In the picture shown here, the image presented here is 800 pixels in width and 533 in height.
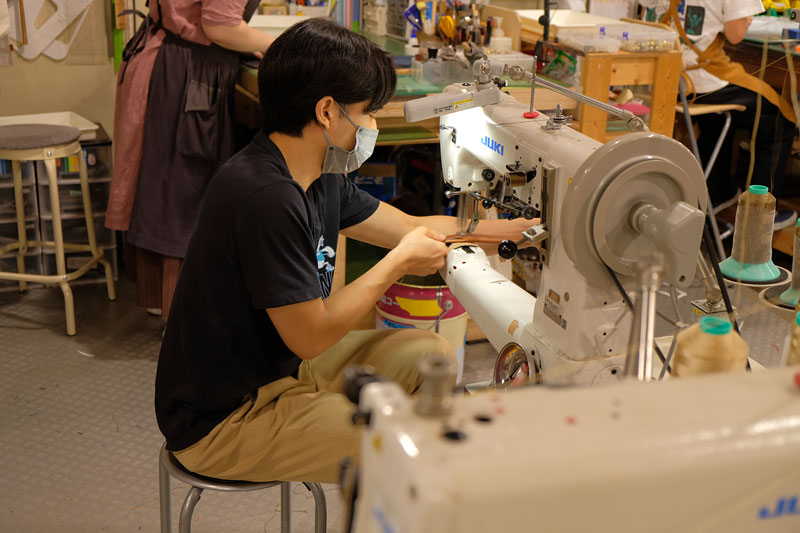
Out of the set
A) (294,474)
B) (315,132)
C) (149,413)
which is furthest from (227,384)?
(149,413)

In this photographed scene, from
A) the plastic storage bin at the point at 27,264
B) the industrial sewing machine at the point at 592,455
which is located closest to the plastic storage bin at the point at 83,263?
the plastic storage bin at the point at 27,264

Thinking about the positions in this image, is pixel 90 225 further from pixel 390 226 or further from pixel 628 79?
pixel 628 79

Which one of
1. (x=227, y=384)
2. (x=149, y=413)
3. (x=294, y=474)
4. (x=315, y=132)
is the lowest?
(x=149, y=413)

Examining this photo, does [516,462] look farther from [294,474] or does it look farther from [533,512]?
[294,474]

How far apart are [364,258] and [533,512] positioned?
2323 mm

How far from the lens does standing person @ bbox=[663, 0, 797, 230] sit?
3.21m

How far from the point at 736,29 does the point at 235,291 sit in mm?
2632

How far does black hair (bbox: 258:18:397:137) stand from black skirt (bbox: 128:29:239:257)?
141 centimetres

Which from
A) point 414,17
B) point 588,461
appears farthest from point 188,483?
point 414,17

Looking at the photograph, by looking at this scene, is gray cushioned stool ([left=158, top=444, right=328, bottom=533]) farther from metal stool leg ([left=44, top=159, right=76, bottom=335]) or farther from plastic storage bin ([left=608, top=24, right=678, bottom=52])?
plastic storage bin ([left=608, top=24, right=678, bottom=52])

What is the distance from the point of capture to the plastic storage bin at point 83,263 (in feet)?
11.2

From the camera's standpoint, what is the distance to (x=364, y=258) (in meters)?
2.98

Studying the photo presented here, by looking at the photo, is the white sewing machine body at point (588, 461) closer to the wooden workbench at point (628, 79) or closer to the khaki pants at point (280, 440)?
the khaki pants at point (280, 440)

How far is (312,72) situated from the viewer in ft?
5.00
